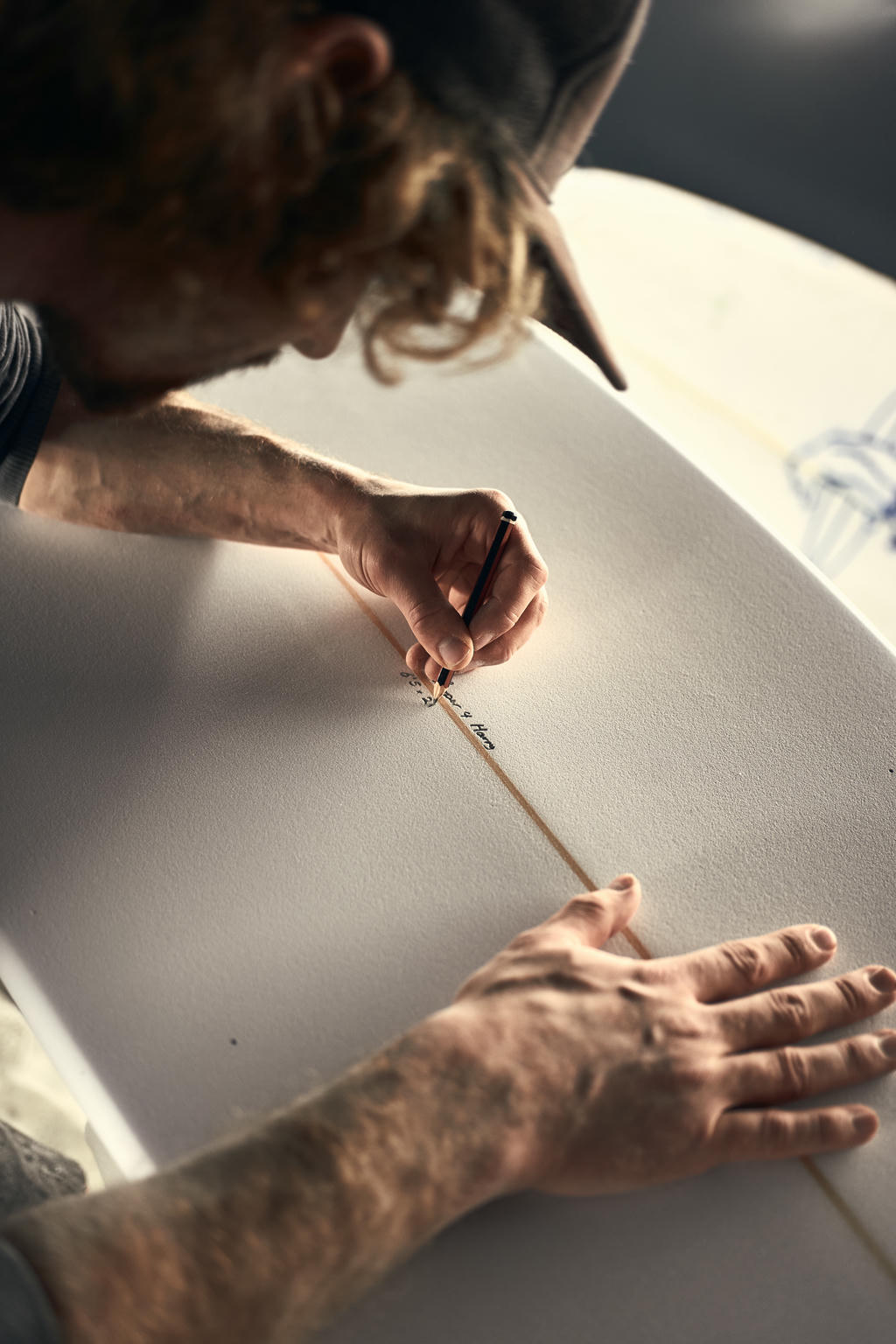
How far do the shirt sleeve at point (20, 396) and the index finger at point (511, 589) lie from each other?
18.6 inches

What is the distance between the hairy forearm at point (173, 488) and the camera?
101cm

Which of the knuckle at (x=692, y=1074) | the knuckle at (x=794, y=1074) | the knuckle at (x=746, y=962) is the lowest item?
the knuckle at (x=692, y=1074)

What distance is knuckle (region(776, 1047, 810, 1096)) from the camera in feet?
2.31

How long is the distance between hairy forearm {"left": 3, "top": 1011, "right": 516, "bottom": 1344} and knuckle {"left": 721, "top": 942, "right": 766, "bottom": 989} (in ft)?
0.66

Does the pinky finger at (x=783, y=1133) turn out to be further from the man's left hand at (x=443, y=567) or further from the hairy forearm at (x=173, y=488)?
the hairy forearm at (x=173, y=488)

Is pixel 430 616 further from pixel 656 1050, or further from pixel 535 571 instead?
pixel 656 1050

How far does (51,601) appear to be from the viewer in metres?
0.94

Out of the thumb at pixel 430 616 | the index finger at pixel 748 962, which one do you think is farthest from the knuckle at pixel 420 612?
the index finger at pixel 748 962

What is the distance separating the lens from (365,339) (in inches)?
28.0

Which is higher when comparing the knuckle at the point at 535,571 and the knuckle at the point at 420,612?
the knuckle at the point at 535,571

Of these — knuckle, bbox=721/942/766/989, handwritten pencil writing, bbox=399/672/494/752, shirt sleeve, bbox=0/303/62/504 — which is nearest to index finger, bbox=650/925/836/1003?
knuckle, bbox=721/942/766/989

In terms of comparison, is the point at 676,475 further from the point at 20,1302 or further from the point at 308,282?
the point at 20,1302

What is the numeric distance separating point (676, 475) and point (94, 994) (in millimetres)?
795

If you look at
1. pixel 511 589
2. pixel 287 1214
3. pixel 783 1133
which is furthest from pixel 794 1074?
pixel 511 589
